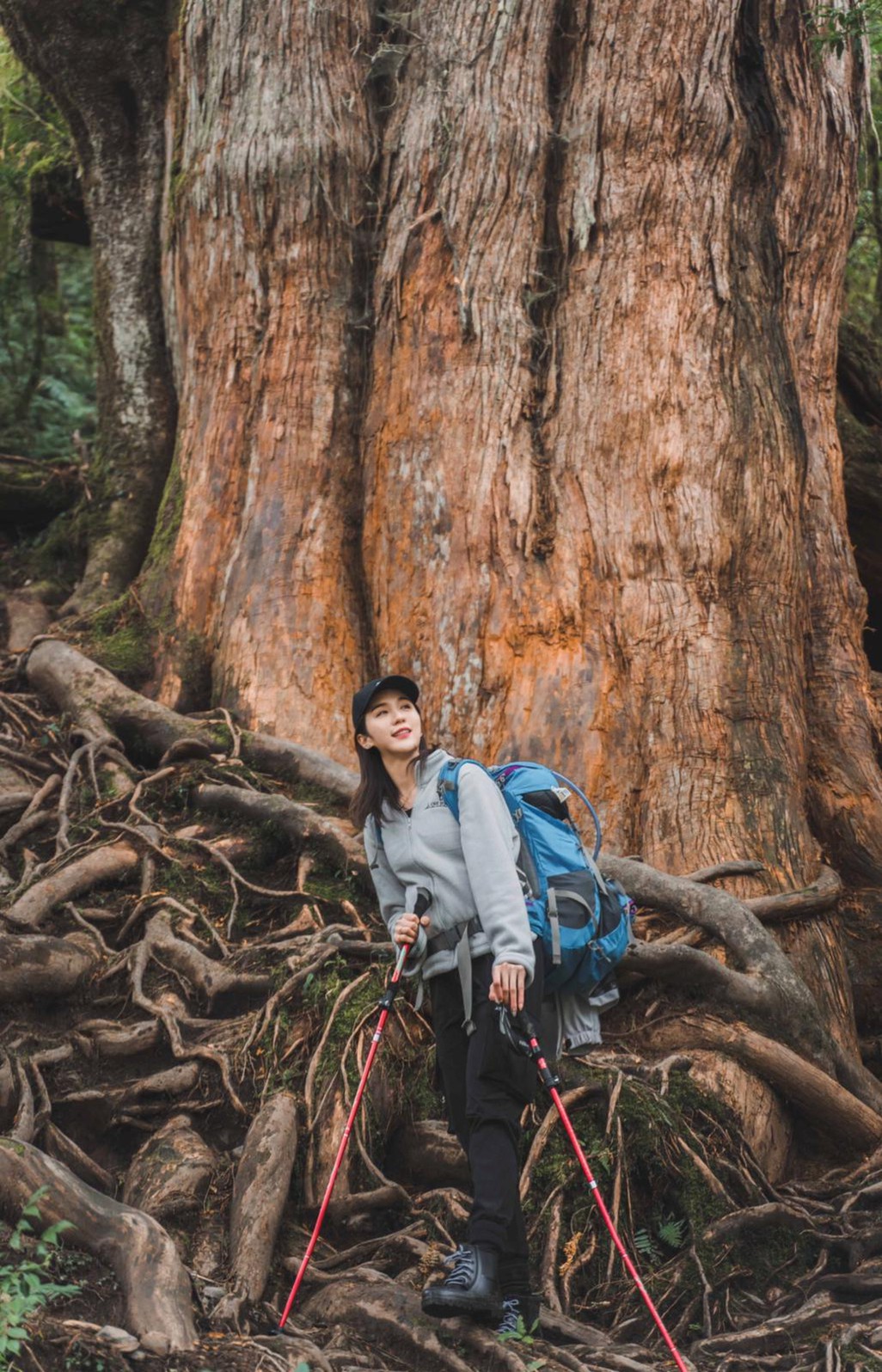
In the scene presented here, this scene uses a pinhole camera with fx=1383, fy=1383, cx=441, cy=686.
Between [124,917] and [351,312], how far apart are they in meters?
3.57

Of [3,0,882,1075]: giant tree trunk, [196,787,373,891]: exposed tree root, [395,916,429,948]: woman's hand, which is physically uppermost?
[3,0,882,1075]: giant tree trunk

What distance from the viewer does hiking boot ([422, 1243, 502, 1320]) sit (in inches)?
147

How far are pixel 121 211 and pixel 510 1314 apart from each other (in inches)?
327

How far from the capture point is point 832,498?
7719mm

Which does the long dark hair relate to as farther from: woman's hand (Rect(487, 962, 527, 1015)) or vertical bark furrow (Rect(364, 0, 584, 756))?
vertical bark furrow (Rect(364, 0, 584, 756))

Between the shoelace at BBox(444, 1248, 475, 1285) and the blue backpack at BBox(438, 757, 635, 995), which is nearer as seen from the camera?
the shoelace at BBox(444, 1248, 475, 1285)

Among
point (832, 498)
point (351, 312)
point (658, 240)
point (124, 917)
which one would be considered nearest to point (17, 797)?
point (124, 917)

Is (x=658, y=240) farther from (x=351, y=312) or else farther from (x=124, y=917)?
(x=124, y=917)

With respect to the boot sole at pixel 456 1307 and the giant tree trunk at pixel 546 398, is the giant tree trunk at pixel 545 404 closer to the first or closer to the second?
the giant tree trunk at pixel 546 398

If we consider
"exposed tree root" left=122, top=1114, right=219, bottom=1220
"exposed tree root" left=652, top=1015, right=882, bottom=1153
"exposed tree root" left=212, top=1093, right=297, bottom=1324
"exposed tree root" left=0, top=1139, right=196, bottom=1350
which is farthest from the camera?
"exposed tree root" left=652, top=1015, right=882, bottom=1153

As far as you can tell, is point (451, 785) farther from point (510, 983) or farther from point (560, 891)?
point (510, 983)

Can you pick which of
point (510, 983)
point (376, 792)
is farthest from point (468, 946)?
point (376, 792)

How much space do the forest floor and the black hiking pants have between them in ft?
0.79

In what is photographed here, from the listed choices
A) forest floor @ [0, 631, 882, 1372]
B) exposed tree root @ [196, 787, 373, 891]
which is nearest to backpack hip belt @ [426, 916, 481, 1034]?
forest floor @ [0, 631, 882, 1372]
